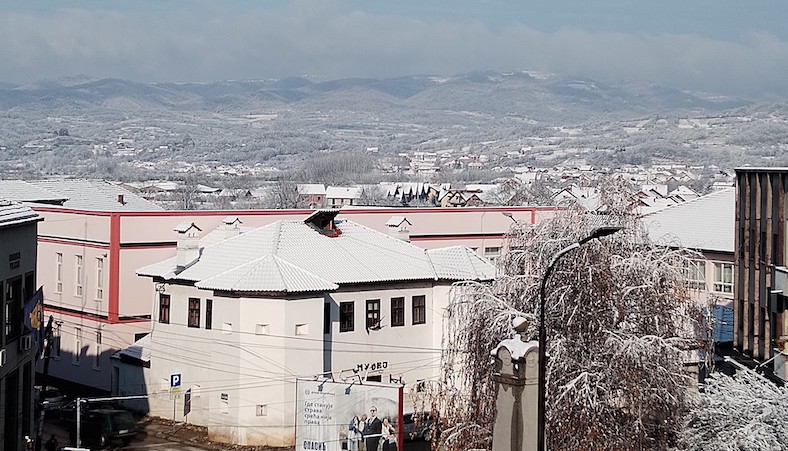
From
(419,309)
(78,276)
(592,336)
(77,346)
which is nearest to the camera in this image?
(592,336)

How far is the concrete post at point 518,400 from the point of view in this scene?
14.7 m

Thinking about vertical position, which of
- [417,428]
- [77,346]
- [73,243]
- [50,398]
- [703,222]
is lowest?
[50,398]

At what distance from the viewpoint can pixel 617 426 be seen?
85.8 feet

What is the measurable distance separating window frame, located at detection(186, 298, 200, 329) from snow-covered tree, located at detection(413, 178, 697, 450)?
1332 centimetres

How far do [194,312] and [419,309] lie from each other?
837cm

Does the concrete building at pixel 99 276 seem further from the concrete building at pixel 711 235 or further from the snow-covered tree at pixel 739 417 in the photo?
the snow-covered tree at pixel 739 417

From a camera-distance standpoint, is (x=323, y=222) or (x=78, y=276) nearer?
(x=323, y=222)

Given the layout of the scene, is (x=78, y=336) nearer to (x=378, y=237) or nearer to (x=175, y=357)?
(x=175, y=357)

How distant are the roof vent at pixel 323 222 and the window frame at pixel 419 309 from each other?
430 centimetres

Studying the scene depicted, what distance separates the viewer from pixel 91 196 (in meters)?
66.8

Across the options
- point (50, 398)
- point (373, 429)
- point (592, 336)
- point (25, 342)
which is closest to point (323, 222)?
point (50, 398)

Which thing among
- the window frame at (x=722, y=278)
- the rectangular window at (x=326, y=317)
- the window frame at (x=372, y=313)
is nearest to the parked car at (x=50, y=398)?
the rectangular window at (x=326, y=317)

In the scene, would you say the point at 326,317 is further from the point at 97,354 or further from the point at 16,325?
the point at 97,354

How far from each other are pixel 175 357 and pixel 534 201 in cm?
8926
